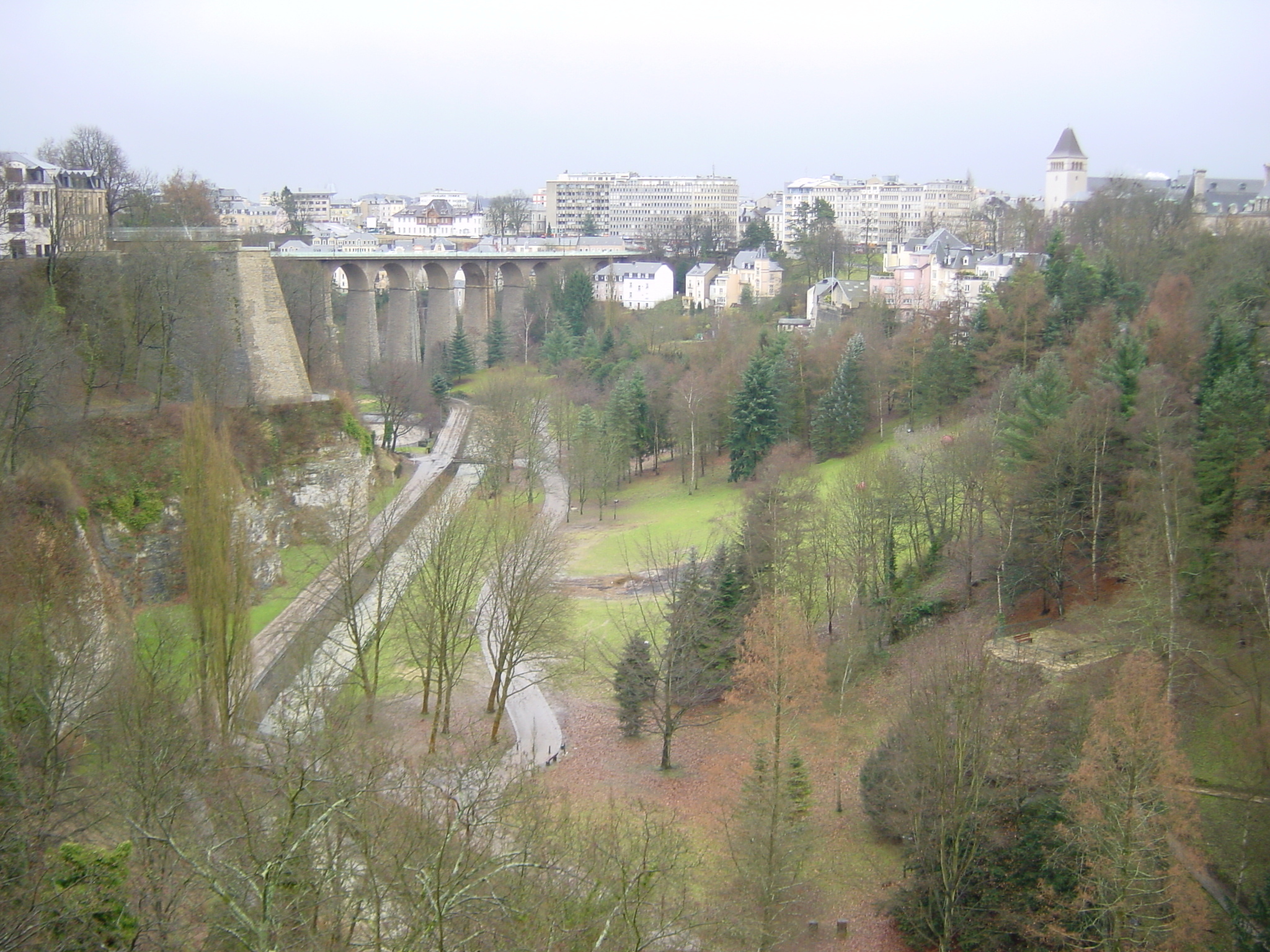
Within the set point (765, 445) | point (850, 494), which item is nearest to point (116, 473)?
point (850, 494)

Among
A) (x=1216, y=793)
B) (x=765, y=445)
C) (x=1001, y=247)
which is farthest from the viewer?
(x=1001, y=247)

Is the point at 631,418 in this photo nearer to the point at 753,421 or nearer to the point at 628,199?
the point at 753,421

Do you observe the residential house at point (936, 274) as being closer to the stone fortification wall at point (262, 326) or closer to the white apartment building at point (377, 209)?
the stone fortification wall at point (262, 326)

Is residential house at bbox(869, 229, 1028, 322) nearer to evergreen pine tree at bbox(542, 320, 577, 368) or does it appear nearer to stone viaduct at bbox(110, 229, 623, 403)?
evergreen pine tree at bbox(542, 320, 577, 368)

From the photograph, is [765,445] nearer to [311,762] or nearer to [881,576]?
[881,576]

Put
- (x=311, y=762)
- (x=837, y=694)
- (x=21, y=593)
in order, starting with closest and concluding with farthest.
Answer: (x=311, y=762), (x=21, y=593), (x=837, y=694)

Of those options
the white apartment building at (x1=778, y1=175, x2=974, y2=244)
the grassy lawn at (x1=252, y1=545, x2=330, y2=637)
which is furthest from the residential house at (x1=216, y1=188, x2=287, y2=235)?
the grassy lawn at (x1=252, y1=545, x2=330, y2=637)
